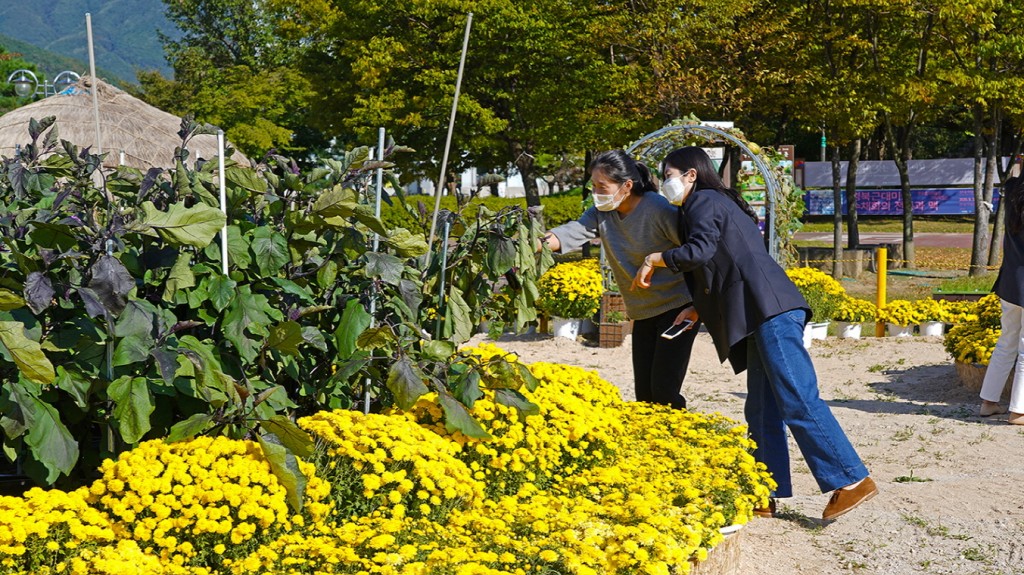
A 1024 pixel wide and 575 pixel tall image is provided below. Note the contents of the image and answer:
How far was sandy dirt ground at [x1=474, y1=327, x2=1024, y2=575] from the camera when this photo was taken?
13.2ft

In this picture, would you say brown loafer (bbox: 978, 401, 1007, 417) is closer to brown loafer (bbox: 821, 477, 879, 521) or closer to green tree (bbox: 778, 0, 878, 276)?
brown loafer (bbox: 821, 477, 879, 521)

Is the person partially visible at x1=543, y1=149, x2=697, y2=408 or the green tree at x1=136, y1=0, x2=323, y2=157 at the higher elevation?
the green tree at x1=136, y1=0, x2=323, y2=157

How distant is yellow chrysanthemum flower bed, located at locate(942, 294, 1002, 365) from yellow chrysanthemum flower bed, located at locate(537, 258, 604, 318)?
3.62 metres

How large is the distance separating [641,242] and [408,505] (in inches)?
78.8

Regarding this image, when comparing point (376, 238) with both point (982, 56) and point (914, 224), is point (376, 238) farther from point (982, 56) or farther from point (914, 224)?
point (914, 224)

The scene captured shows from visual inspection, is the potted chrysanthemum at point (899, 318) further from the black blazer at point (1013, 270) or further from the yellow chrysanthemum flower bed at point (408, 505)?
the yellow chrysanthemum flower bed at point (408, 505)

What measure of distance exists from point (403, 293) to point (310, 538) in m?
0.99

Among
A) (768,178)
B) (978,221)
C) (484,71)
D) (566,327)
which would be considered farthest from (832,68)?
(566,327)

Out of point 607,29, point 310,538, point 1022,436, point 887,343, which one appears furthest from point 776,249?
point 310,538

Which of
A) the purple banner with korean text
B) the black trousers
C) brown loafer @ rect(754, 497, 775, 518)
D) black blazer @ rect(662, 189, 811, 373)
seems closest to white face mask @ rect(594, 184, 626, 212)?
black blazer @ rect(662, 189, 811, 373)

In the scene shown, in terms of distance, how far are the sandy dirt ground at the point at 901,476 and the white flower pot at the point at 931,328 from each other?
1.12 m

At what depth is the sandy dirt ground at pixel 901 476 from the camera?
13.2ft

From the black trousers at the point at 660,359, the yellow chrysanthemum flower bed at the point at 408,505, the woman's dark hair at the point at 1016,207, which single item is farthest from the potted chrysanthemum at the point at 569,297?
the yellow chrysanthemum flower bed at the point at 408,505

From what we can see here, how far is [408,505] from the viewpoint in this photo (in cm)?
331
